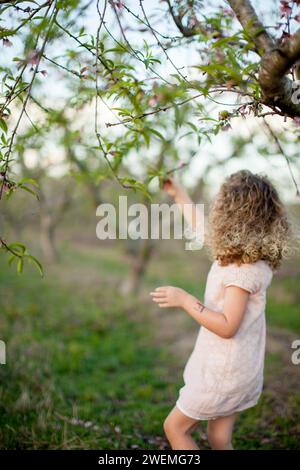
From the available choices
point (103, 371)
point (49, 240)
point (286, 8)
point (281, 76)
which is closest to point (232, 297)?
point (281, 76)

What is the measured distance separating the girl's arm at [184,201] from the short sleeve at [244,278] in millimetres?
585

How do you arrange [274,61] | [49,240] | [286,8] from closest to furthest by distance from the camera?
[274,61], [286,8], [49,240]

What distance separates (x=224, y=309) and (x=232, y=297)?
69 millimetres

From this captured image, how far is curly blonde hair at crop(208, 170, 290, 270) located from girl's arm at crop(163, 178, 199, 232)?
38 centimetres

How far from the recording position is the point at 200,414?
1.92 metres

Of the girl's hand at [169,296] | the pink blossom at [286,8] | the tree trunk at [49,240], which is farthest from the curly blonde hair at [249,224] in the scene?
the tree trunk at [49,240]

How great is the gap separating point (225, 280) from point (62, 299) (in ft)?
20.4

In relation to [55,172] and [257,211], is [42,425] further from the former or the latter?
[55,172]

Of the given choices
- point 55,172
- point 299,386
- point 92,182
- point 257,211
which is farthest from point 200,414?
point 55,172

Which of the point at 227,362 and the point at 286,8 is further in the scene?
the point at 227,362

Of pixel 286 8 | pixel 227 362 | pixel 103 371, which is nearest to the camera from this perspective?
pixel 286 8

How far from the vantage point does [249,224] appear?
6.29 ft

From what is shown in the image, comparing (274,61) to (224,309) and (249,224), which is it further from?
(224,309)
